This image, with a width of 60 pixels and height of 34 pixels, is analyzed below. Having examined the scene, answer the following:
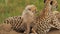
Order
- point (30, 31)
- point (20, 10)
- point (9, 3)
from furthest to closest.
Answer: point (9, 3), point (20, 10), point (30, 31)

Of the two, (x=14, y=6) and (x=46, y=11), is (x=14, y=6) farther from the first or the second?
(x=46, y=11)

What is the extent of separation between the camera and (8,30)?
4.82m

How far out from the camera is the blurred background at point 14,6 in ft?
19.6

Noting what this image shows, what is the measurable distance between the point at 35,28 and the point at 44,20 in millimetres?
239

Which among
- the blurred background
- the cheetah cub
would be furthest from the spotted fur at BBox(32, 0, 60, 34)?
the blurred background

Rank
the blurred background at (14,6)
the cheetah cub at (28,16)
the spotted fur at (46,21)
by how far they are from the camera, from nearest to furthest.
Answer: the cheetah cub at (28,16), the spotted fur at (46,21), the blurred background at (14,6)

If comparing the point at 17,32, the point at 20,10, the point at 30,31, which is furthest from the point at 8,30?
the point at 20,10

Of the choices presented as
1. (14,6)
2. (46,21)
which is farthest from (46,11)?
(14,6)

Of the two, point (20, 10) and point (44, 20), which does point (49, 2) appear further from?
point (20, 10)

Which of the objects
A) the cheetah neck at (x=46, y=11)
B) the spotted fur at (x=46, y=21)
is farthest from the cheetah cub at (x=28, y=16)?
the cheetah neck at (x=46, y=11)

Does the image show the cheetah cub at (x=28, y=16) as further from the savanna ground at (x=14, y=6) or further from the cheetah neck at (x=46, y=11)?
the savanna ground at (x=14, y=6)

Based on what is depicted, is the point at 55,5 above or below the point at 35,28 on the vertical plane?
above

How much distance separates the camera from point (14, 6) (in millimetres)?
6422

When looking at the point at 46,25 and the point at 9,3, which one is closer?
the point at 46,25
